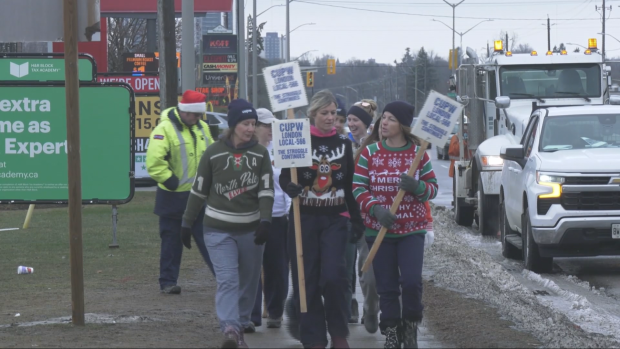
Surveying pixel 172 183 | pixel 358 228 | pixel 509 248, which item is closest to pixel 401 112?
pixel 358 228

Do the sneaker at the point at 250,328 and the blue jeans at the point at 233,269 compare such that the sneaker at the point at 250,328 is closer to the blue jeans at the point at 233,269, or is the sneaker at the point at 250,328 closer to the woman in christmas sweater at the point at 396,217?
the blue jeans at the point at 233,269


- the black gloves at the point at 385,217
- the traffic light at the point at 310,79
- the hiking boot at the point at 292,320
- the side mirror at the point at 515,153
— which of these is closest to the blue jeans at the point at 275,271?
the hiking boot at the point at 292,320

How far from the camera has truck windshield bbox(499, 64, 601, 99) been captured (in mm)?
17484

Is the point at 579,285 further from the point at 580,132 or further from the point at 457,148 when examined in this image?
the point at 457,148

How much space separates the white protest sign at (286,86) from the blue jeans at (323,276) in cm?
103

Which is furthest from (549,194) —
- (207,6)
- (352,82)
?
(352,82)

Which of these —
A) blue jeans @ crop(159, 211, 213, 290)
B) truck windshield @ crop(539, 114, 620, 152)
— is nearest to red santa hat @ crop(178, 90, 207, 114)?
blue jeans @ crop(159, 211, 213, 290)

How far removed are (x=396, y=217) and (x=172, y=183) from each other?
3.30 m

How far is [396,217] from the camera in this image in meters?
7.04

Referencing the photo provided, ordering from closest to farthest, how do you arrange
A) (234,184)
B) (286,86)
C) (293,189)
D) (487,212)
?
(293,189) → (234,184) → (286,86) → (487,212)

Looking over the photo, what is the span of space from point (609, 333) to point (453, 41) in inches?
2523

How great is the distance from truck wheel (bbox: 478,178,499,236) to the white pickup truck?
3.33 meters

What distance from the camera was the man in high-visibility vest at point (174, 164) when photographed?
9.77 metres

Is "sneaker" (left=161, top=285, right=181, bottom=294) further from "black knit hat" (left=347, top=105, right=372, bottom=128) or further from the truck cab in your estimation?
the truck cab
